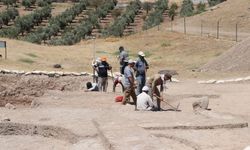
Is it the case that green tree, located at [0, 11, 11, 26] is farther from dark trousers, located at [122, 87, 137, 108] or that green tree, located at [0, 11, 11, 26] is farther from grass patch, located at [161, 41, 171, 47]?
dark trousers, located at [122, 87, 137, 108]

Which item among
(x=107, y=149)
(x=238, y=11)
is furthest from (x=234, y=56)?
(x=238, y=11)

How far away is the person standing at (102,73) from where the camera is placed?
20.2 meters

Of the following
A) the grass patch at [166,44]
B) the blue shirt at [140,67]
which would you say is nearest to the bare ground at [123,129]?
the blue shirt at [140,67]

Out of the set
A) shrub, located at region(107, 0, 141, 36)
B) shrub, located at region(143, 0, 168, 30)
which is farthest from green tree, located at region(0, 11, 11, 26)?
shrub, located at region(143, 0, 168, 30)

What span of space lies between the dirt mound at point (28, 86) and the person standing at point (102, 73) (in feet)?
9.11

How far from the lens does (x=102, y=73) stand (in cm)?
2019

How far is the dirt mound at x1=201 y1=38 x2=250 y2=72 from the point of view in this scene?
89.9 feet

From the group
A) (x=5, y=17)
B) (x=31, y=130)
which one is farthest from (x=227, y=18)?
(x=31, y=130)

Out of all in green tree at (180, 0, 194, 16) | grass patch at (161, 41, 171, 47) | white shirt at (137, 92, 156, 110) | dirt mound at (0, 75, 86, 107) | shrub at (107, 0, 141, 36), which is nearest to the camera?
white shirt at (137, 92, 156, 110)

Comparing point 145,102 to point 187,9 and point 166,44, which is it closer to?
point 166,44

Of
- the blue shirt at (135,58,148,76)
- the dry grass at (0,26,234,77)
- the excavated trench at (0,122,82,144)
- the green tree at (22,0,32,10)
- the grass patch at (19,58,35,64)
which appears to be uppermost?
the green tree at (22,0,32,10)

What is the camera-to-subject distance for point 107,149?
11062 millimetres

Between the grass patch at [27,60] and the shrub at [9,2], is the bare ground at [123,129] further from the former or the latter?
the shrub at [9,2]

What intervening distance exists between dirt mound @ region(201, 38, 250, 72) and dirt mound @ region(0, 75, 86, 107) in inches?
297
